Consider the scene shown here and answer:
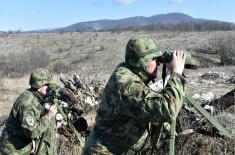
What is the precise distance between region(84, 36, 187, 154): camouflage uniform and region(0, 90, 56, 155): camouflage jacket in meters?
1.95

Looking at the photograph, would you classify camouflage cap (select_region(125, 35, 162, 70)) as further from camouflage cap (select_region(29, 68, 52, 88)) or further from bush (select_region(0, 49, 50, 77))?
bush (select_region(0, 49, 50, 77))

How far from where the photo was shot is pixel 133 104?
4.64 metres

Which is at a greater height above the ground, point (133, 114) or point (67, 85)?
point (133, 114)

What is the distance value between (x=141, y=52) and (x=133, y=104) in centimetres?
41

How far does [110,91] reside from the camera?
4762 mm

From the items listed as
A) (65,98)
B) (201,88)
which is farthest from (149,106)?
(201,88)

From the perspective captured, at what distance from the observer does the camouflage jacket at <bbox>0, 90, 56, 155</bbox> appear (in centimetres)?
678

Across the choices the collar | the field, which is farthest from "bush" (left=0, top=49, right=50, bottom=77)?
the collar

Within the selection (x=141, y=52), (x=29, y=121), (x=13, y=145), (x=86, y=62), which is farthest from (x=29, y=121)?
(x=86, y=62)

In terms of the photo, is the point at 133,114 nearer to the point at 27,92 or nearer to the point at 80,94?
the point at 27,92

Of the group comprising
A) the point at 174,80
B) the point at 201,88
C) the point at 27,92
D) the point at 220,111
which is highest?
the point at 174,80

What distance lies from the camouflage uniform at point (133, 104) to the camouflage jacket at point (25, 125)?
6.41ft

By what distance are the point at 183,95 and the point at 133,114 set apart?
417mm

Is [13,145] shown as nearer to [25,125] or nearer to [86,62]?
[25,125]
